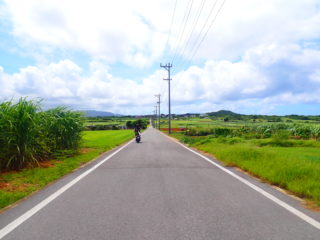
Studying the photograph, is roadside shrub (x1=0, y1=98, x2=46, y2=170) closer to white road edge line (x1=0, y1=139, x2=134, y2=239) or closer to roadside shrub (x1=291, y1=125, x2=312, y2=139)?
white road edge line (x1=0, y1=139, x2=134, y2=239)

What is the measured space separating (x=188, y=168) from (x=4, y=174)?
596 cm

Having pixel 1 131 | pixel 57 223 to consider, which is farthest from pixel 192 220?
pixel 1 131

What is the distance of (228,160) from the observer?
35.2ft

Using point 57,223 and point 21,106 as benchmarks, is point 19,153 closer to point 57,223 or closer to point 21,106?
point 21,106

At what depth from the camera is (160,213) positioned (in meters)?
4.35

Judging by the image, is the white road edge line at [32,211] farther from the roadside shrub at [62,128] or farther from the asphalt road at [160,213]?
the roadside shrub at [62,128]

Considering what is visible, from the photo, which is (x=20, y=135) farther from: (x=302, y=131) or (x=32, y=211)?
(x=302, y=131)

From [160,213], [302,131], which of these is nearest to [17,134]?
[160,213]

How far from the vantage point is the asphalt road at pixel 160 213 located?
357 centimetres

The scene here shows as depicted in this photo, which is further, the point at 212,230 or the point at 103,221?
the point at 103,221

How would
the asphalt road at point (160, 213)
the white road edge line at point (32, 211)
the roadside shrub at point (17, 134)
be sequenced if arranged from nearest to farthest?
the asphalt road at point (160, 213) → the white road edge line at point (32, 211) → the roadside shrub at point (17, 134)

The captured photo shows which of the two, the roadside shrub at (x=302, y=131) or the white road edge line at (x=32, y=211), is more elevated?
the roadside shrub at (x=302, y=131)

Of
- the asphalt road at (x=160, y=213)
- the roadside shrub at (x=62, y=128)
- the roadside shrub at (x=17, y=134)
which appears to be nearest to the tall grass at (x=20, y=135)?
the roadside shrub at (x=17, y=134)

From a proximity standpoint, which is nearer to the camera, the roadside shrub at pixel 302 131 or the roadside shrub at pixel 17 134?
the roadside shrub at pixel 17 134
